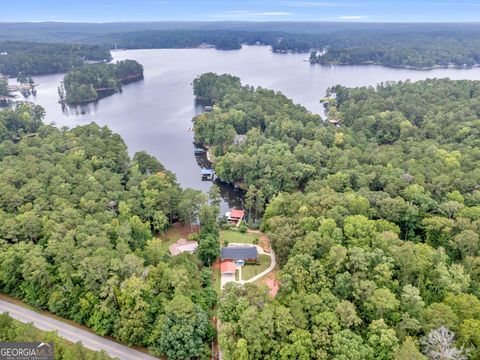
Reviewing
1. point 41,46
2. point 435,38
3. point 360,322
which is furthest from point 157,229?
point 435,38

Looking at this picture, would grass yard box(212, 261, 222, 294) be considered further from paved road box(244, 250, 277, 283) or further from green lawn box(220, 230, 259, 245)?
green lawn box(220, 230, 259, 245)

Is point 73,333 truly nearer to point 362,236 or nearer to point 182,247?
point 182,247

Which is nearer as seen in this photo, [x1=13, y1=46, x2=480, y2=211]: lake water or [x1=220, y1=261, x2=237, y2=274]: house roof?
[x1=220, y1=261, x2=237, y2=274]: house roof

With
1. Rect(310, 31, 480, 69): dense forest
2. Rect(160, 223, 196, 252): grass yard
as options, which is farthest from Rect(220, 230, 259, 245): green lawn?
Rect(310, 31, 480, 69): dense forest

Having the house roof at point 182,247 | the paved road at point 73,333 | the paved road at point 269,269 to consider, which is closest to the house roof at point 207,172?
the house roof at point 182,247

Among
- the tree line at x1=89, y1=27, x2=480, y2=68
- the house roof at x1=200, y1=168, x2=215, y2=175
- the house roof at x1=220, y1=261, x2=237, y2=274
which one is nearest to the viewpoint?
the house roof at x1=220, y1=261, x2=237, y2=274

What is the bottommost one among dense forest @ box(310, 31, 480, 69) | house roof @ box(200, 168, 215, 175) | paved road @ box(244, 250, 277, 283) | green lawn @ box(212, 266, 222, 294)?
green lawn @ box(212, 266, 222, 294)

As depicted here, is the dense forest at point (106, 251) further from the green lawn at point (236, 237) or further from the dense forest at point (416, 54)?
the dense forest at point (416, 54)
